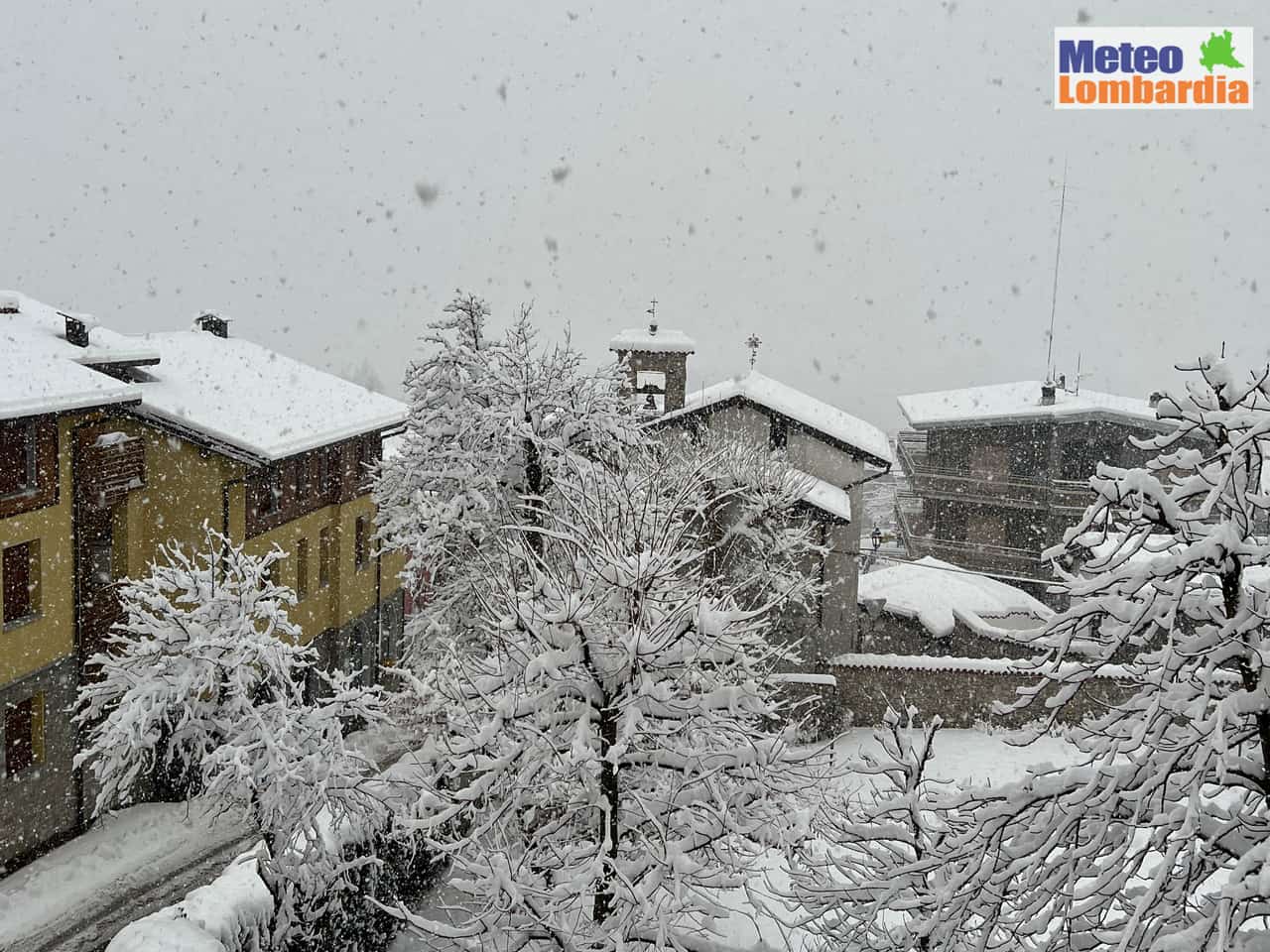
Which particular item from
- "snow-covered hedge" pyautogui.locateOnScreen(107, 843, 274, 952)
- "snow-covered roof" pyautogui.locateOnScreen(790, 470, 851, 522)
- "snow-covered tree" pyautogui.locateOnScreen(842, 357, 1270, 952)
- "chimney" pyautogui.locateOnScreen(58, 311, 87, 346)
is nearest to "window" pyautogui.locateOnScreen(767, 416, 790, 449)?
"snow-covered roof" pyautogui.locateOnScreen(790, 470, 851, 522)

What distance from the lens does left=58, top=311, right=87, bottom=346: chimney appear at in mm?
18562

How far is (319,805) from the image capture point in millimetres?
11461

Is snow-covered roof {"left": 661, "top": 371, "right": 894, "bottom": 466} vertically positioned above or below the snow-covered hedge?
above

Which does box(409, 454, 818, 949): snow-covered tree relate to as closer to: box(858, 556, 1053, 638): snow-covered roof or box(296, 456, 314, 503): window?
box(296, 456, 314, 503): window

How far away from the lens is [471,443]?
17.3 metres

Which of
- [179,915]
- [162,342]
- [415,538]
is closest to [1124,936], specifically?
[179,915]

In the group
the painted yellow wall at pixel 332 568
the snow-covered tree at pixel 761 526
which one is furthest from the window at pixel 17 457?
the snow-covered tree at pixel 761 526

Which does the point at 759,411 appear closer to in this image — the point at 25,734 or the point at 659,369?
the point at 659,369

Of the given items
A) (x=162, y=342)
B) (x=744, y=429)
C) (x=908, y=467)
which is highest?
(x=162, y=342)

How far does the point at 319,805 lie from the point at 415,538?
6353 mm

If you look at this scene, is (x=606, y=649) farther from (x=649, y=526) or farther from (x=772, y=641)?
(x=772, y=641)

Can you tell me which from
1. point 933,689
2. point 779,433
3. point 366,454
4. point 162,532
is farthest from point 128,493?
point 933,689

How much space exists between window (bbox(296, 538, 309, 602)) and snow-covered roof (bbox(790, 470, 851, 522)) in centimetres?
1156

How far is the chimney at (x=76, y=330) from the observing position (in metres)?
18.6
